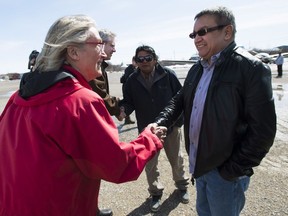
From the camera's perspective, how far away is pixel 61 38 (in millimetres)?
1761

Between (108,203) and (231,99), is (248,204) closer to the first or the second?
(108,203)

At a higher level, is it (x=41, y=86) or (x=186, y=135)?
(x=41, y=86)

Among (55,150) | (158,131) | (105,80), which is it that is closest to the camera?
(55,150)

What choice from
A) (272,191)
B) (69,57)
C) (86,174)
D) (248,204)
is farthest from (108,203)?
(69,57)

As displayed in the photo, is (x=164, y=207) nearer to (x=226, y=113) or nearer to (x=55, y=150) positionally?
(x=226, y=113)

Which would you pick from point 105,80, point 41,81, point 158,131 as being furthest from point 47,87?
point 105,80

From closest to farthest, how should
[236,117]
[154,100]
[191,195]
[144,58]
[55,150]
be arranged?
[55,150] < [236,117] < [144,58] < [154,100] < [191,195]

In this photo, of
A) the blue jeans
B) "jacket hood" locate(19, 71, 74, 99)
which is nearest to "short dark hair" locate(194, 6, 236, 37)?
the blue jeans

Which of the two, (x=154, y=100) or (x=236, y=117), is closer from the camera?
(x=236, y=117)

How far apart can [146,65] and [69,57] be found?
2271 millimetres

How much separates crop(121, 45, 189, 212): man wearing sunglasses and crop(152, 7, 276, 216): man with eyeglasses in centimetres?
149

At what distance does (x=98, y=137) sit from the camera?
1.65 metres

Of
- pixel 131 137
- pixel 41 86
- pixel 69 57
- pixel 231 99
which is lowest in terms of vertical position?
pixel 131 137

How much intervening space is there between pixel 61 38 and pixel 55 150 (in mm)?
648
